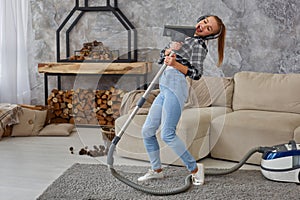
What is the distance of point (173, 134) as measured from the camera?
2785 millimetres

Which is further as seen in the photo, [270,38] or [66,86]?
[66,86]

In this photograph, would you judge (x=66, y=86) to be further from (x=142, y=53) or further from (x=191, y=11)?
(x=142, y=53)

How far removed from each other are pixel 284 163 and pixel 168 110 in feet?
2.97

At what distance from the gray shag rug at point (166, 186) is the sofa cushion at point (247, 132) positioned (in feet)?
0.91

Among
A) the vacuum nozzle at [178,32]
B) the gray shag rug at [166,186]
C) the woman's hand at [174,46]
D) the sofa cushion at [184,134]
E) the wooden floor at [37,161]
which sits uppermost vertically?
the vacuum nozzle at [178,32]

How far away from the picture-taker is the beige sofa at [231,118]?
115 inches

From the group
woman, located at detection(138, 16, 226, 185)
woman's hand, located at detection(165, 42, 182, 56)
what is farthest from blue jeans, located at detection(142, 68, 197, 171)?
woman's hand, located at detection(165, 42, 182, 56)

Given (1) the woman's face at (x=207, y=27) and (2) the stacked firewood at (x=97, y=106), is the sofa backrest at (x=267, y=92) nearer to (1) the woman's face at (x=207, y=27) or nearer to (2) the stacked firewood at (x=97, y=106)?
(1) the woman's face at (x=207, y=27)

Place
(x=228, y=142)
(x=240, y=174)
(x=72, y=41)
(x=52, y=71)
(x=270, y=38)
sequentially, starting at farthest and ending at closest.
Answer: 1. (x=72, y=41)
2. (x=52, y=71)
3. (x=270, y=38)
4. (x=228, y=142)
5. (x=240, y=174)

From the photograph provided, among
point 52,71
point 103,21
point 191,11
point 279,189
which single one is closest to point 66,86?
point 52,71

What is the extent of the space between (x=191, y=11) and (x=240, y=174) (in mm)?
2157

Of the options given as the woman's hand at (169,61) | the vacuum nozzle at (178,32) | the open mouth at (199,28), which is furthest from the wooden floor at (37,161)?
the open mouth at (199,28)

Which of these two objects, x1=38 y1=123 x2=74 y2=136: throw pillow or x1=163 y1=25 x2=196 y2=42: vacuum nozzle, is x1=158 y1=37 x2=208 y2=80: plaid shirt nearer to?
x1=163 y1=25 x2=196 y2=42: vacuum nozzle

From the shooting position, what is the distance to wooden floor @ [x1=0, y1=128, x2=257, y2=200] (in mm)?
2854
